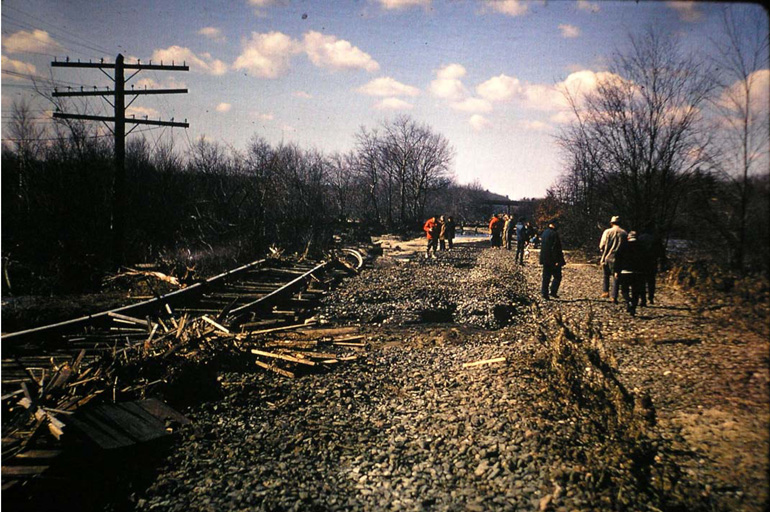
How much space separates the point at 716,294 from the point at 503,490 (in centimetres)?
258

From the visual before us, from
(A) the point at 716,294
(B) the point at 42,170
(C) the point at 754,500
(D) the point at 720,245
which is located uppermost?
(B) the point at 42,170

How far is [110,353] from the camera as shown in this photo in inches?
214

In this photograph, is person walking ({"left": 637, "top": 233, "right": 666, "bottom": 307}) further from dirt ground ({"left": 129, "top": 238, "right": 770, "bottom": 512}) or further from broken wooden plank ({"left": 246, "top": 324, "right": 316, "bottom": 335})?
broken wooden plank ({"left": 246, "top": 324, "right": 316, "bottom": 335})

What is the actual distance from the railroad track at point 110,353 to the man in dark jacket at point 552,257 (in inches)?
225

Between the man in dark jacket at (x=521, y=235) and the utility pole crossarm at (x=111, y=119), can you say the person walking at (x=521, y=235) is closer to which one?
the man in dark jacket at (x=521, y=235)

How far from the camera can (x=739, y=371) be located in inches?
136

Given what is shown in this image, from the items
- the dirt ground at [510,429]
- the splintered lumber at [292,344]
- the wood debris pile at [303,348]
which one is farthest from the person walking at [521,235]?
the splintered lumber at [292,344]

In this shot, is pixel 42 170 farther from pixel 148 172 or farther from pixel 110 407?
pixel 110 407

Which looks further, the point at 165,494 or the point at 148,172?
the point at 148,172

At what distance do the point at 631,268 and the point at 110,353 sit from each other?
7910 millimetres

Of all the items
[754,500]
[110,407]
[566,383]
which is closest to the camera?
[754,500]

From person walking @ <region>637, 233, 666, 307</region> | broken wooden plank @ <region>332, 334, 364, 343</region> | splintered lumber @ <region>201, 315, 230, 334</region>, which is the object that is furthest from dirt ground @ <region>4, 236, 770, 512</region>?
splintered lumber @ <region>201, 315, 230, 334</region>

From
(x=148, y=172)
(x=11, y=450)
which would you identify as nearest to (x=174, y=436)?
(x=11, y=450)

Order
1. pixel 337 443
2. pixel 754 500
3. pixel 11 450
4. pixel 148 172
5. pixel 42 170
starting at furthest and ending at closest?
pixel 148 172
pixel 42 170
pixel 337 443
pixel 11 450
pixel 754 500
